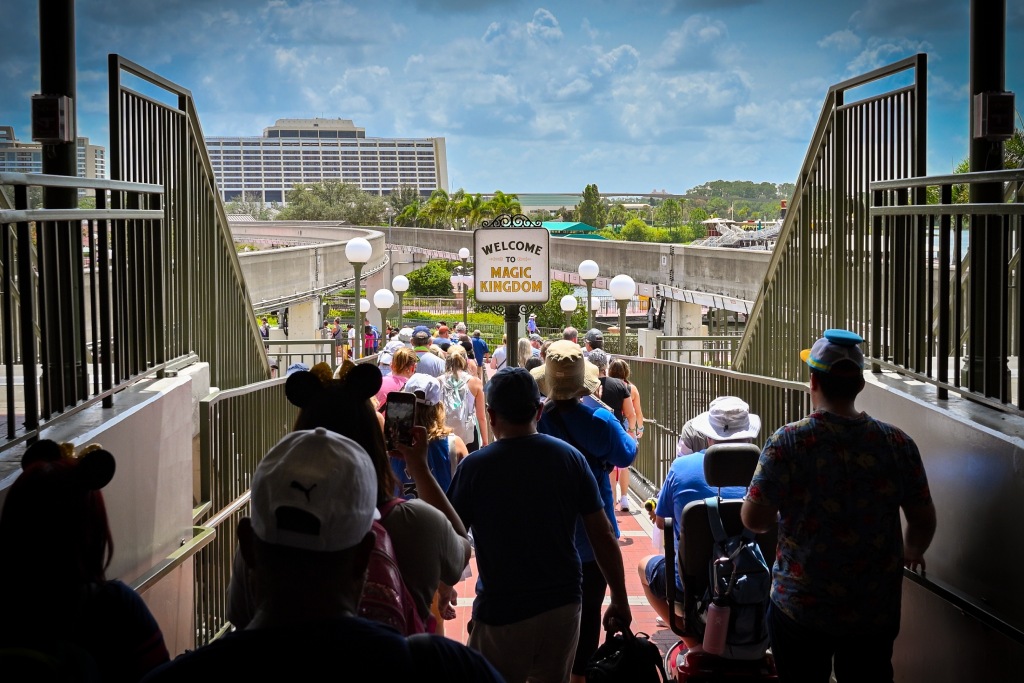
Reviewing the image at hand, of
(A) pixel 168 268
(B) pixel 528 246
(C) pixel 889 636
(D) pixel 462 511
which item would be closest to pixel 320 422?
(D) pixel 462 511

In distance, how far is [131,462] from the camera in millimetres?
4699

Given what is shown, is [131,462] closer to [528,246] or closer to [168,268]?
[168,268]

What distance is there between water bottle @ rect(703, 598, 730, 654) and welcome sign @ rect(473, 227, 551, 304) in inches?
244

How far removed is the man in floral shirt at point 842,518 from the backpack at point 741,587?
1.51ft

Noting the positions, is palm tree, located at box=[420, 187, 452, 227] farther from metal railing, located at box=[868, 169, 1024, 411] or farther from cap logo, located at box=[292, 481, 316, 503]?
cap logo, located at box=[292, 481, 316, 503]

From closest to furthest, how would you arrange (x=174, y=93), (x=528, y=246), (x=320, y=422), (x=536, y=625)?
1. (x=320, y=422)
2. (x=536, y=625)
3. (x=174, y=93)
4. (x=528, y=246)

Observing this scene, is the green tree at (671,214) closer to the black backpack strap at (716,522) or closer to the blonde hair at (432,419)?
the blonde hair at (432,419)

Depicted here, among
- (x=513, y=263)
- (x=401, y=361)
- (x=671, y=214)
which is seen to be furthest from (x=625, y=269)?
(x=671, y=214)

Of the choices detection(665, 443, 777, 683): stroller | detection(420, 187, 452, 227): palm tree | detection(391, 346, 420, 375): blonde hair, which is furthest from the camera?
detection(420, 187, 452, 227): palm tree

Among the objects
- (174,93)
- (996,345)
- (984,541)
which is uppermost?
(174,93)

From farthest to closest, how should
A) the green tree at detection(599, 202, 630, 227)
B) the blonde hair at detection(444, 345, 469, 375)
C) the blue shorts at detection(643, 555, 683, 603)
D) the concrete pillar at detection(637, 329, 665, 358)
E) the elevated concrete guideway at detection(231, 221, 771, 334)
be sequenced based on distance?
the green tree at detection(599, 202, 630, 227) → the concrete pillar at detection(637, 329, 665, 358) → the elevated concrete guideway at detection(231, 221, 771, 334) → the blonde hair at detection(444, 345, 469, 375) → the blue shorts at detection(643, 555, 683, 603)

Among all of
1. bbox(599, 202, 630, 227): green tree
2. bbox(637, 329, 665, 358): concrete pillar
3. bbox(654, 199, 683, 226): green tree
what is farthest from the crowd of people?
bbox(599, 202, 630, 227): green tree

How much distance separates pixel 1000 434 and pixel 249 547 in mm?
2952

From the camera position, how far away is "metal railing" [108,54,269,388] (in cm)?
582
